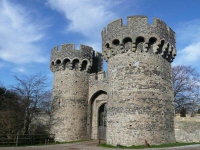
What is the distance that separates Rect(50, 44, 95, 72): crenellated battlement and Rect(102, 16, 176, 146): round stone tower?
4.90 m

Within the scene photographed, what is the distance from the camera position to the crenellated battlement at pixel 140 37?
14.6 metres

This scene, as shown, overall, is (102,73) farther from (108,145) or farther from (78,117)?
(108,145)

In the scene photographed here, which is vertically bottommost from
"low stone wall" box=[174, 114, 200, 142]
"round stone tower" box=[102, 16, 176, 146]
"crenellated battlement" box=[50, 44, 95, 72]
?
"low stone wall" box=[174, 114, 200, 142]

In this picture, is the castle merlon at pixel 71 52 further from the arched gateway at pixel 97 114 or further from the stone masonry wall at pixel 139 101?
the stone masonry wall at pixel 139 101

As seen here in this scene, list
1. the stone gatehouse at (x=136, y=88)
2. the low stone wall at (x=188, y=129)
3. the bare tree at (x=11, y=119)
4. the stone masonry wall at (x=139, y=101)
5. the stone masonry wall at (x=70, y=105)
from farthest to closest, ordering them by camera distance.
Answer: the stone masonry wall at (x=70, y=105) < the bare tree at (x=11, y=119) < the low stone wall at (x=188, y=129) < the stone gatehouse at (x=136, y=88) < the stone masonry wall at (x=139, y=101)

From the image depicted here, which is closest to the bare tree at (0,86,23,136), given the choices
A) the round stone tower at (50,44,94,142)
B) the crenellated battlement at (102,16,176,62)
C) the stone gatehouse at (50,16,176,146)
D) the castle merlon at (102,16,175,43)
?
the round stone tower at (50,44,94,142)

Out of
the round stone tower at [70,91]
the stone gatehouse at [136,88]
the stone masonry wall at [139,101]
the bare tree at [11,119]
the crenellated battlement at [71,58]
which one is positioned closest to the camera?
the stone masonry wall at [139,101]

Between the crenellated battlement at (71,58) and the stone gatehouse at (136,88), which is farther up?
the crenellated battlement at (71,58)

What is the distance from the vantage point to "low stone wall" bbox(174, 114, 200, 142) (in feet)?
46.8

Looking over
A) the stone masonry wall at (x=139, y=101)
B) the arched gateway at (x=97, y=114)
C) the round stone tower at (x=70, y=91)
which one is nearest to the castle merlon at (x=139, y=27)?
the stone masonry wall at (x=139, y=101)

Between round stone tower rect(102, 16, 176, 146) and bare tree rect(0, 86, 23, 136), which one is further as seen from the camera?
bare tree rect(0, 86, 23, 136)

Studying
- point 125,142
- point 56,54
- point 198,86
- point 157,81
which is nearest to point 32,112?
point 56,54

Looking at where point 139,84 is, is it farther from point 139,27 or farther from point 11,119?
point 11,119

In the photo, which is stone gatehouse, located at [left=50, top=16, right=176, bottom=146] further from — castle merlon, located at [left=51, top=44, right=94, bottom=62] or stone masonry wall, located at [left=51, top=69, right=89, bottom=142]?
castle merlon, located at [left=51, top=44, right=94, bottom=62]
